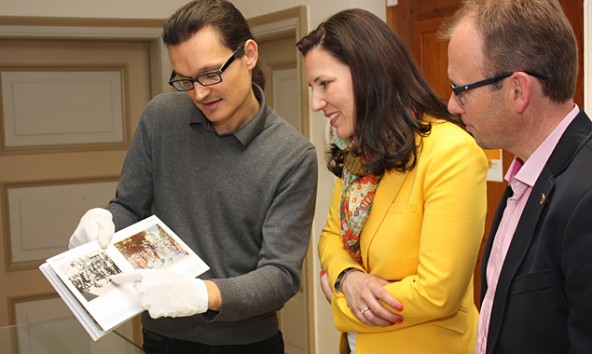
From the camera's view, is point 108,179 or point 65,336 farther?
point 108,179

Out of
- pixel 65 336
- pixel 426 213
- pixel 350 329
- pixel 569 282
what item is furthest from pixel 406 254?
pixel 65 336

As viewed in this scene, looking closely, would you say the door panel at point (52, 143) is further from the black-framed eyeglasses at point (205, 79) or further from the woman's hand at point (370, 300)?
the woman's hand at point (370, 300)

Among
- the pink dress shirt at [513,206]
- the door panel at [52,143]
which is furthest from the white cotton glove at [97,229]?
the door panel at [52,143]

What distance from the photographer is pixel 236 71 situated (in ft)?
6.39

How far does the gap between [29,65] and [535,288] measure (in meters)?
3.68

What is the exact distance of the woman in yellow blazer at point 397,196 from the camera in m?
1.59

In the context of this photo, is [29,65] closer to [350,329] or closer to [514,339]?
[350,329]

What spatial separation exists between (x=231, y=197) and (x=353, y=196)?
0.38 m

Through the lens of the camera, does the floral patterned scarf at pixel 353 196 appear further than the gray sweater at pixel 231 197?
No

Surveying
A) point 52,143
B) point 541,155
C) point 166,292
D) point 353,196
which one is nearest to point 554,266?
point 541,155

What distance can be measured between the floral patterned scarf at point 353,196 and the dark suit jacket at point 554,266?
1.68 feet

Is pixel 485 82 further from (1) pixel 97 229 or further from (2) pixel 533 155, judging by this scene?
(1) pixel 97 229

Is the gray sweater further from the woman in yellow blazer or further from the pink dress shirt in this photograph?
the pink dress shirt

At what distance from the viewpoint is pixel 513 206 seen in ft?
4.53
